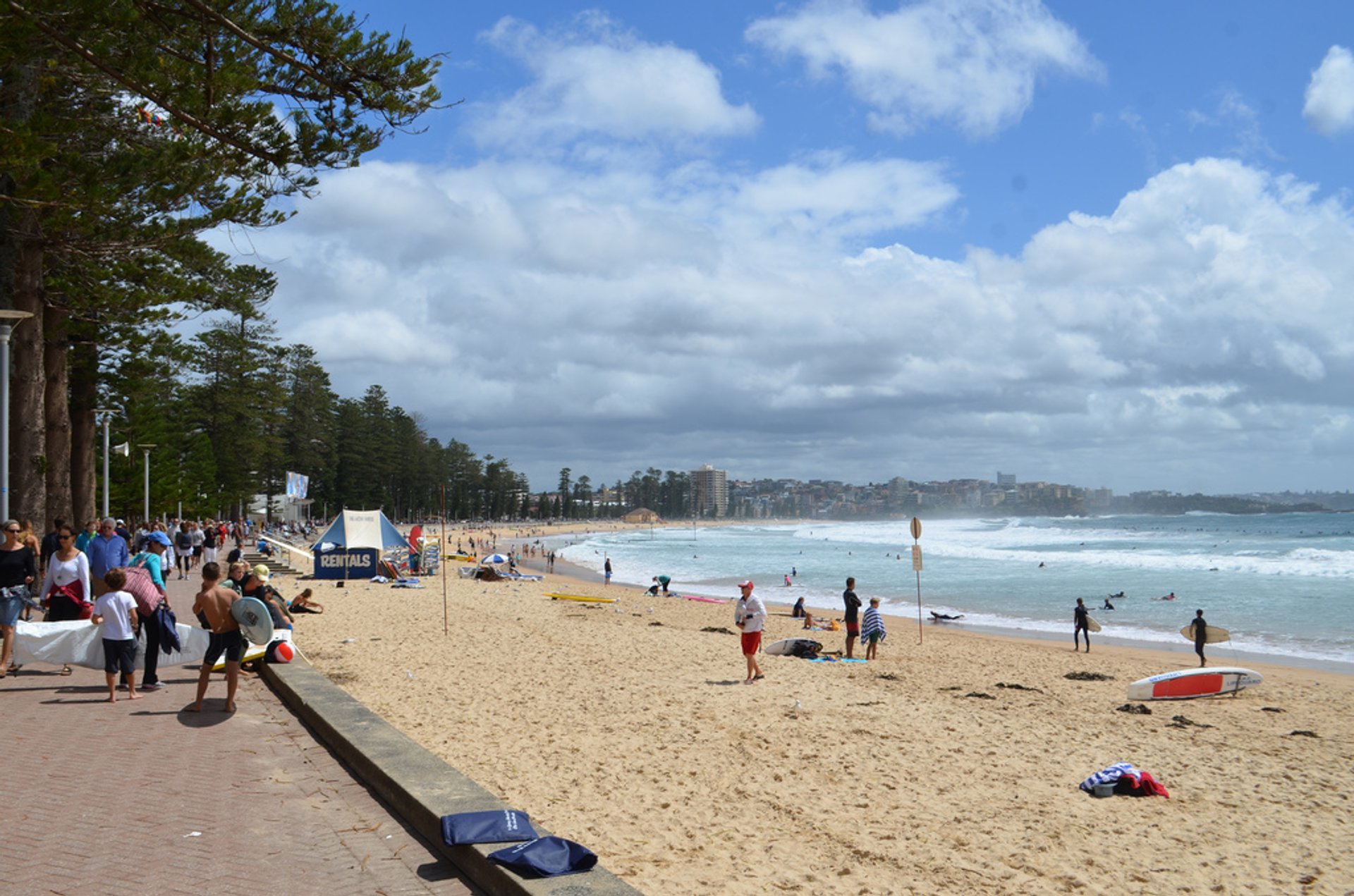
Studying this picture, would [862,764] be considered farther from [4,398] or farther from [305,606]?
[305,606]

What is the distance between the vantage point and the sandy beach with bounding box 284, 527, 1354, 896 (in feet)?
16.9

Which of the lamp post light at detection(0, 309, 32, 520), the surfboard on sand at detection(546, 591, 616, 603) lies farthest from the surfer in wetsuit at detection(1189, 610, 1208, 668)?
the lamp post light at detection(0, 309, 32, 520)

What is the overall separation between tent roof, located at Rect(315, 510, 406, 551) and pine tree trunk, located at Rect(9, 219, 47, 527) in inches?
439

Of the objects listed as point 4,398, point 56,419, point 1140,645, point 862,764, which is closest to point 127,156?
point 4,398

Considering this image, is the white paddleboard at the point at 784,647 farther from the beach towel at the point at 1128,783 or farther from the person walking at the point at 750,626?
the beach towel at the point at 1128,783

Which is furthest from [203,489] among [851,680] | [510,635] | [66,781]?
[66,781]

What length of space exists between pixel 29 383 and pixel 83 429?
10.3 m

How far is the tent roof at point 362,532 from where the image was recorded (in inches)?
987

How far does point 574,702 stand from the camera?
915cm

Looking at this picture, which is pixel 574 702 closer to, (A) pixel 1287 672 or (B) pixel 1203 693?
(B) pixel 1203 693

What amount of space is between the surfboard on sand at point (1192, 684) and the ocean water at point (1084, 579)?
663 centimetres

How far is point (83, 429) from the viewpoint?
22.5 metres

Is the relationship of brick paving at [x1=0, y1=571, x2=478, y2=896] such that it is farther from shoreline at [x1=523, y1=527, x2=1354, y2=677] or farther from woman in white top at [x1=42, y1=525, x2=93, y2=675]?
shoreline at [x1=523, y1=527, x2=1354, y2=677]

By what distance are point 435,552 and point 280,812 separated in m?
27.1
